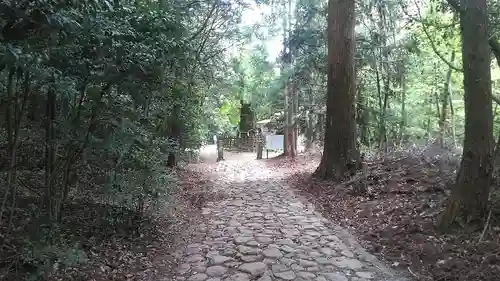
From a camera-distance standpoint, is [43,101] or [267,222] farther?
[267,222]

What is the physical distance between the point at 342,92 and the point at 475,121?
513 centimetres

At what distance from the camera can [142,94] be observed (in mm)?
4730

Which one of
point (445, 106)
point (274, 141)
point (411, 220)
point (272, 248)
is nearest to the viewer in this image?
point (272, 248)

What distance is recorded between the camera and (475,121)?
16.4 ft

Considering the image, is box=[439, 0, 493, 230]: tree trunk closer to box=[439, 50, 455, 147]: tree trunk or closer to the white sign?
box=[439, 50, 455, 147]: tree trunk

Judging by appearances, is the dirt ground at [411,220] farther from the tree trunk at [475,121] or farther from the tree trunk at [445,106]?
the tree trunk at [445,106]

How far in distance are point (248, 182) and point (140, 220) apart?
6.04m

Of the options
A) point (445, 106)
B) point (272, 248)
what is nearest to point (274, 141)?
Answer: point (445, 106)

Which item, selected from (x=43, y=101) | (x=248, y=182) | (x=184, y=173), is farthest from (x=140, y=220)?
(x=184, y=173)

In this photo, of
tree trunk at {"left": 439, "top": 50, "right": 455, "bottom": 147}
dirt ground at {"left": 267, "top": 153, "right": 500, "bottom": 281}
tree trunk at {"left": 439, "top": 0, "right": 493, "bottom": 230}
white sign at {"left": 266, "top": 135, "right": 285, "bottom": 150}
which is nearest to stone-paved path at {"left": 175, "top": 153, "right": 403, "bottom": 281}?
dirt ground at {"left": 267, "top": 153, "right": 500, "bottom": 281}

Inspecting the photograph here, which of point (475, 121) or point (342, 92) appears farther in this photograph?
point (342, 92)

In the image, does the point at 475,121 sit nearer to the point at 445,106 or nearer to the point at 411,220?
the point at 411,220

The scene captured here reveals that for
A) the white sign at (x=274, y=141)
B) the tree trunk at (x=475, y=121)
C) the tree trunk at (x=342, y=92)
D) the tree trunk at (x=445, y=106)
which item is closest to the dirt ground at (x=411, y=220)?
the tree trunk at (x=475, y=121)

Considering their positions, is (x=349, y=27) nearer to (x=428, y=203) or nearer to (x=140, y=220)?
(x=428, y=203)
